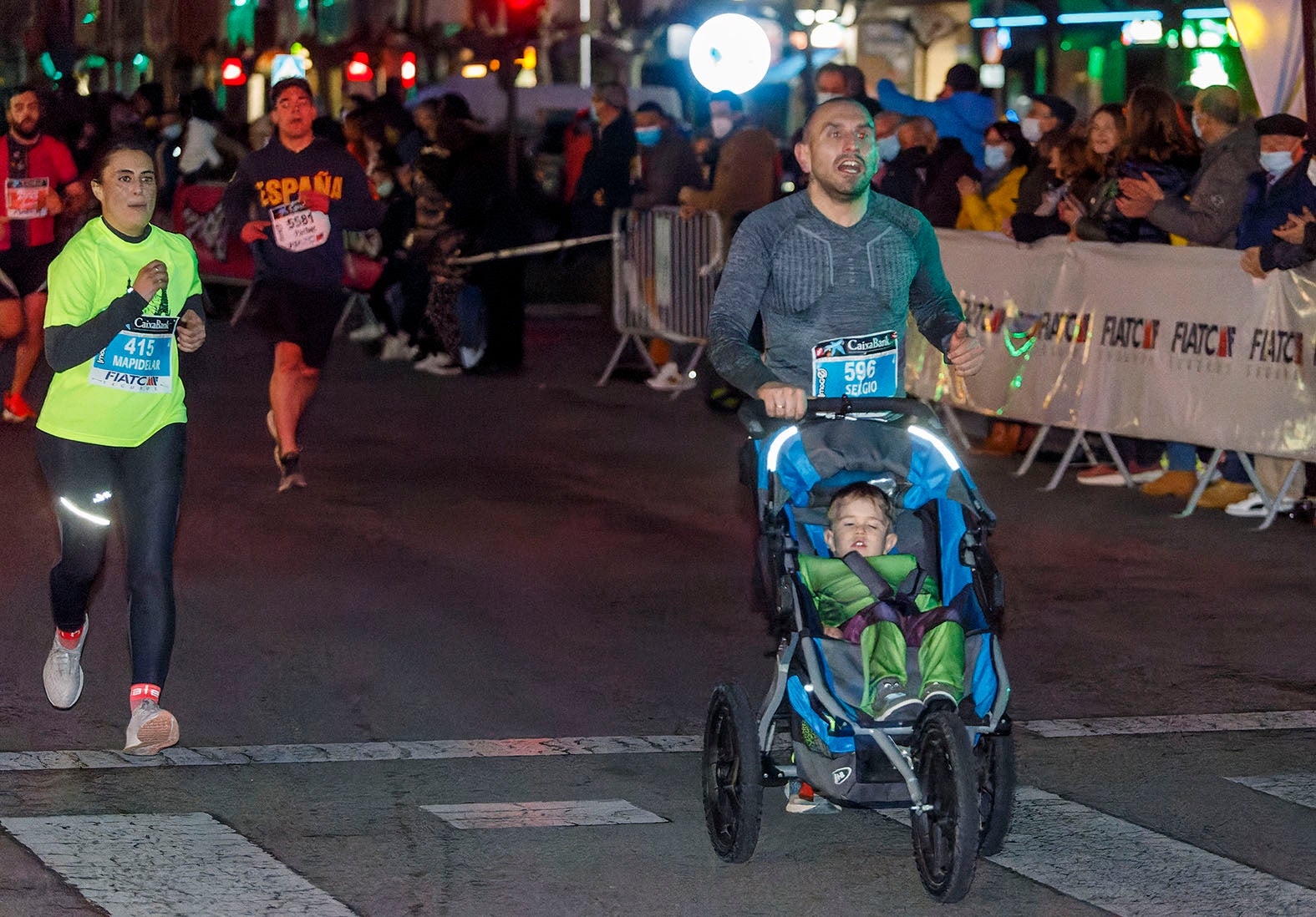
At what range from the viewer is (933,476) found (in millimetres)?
5914

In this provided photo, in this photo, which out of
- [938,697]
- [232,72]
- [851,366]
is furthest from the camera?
[232,72]

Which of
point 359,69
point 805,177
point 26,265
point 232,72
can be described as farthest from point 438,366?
point 232,72

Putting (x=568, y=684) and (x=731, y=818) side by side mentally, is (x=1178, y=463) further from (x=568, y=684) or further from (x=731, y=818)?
(x=731, y=818)

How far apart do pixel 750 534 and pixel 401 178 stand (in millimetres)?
8918

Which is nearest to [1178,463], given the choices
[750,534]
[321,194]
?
[750,534]

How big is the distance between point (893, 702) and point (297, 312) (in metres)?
6.78

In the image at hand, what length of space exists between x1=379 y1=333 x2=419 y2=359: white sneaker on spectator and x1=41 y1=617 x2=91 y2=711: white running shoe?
12.1 metres

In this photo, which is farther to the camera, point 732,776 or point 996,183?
point 996,183

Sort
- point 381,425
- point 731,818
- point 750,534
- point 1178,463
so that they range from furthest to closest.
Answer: point 381,425 → point 1178,463 → point 750,534 → point 731,818

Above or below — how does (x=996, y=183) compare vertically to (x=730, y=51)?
below

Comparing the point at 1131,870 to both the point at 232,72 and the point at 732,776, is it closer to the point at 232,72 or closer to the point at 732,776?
the point at 732,776

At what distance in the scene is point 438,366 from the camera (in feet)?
60.3

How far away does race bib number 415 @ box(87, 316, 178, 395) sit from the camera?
6.71 metres

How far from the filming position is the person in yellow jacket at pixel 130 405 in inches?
262
